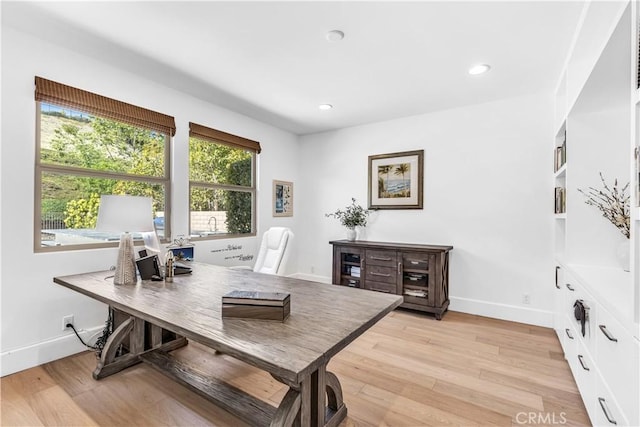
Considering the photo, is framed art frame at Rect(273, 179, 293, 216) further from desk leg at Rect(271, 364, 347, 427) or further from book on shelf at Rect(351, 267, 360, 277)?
desk leg at Rect(271, 364, 347, 427)

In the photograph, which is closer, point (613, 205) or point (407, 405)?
point (407, 405)

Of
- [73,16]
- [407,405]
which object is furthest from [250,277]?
[73,16]

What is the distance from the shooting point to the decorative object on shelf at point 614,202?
1.92 metres

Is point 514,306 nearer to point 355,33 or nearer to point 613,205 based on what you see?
point 613,205

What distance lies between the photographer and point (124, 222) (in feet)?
6.83

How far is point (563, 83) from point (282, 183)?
354cm

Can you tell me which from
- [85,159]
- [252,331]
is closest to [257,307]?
[252,331]

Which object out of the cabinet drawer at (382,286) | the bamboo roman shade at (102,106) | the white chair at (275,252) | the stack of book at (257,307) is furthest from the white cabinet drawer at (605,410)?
the bamboo roman shade at (102,106)

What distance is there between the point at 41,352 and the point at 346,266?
307 cm

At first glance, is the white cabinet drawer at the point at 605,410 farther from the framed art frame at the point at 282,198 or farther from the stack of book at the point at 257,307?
the framed art frame at the point at 282,198

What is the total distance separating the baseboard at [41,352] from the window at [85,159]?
74 cm

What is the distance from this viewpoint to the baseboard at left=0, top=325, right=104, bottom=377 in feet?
7.16

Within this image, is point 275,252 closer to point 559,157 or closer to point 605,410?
point 605,410

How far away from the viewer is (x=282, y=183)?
4.79 m
